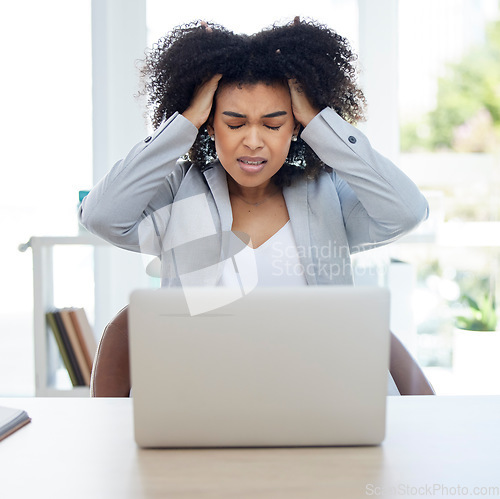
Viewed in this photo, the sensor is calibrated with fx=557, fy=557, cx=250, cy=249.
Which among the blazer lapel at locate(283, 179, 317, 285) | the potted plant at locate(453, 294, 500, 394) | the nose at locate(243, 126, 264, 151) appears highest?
the nose at locate(243, 126, 264, 151)

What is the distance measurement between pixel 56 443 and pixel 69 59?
2188mm

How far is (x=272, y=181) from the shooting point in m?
1.71

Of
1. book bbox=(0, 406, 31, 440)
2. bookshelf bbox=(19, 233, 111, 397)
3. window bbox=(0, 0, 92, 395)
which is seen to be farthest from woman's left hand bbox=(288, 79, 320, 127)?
window bbox=(0, 0, 92, 395)

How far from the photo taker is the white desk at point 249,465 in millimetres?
710

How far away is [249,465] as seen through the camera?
78 cm

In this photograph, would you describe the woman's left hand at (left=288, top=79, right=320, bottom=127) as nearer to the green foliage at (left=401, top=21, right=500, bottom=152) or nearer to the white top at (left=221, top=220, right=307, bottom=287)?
the white top at (left=221, top=220, right=307, bottom=287)

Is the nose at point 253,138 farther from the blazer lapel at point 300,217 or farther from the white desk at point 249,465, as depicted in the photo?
the white desk at point 249,465

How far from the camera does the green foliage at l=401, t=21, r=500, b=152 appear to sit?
3.98 meters

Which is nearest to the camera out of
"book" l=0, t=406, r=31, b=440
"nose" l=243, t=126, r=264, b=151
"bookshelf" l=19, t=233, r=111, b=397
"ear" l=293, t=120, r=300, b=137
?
"book" l=0, t=406, r=31, b=440

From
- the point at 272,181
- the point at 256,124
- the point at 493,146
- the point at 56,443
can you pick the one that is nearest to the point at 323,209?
the point at 272,181

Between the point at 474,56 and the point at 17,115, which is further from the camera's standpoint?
the point at 474,56

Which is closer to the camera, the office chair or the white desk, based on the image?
the white desk

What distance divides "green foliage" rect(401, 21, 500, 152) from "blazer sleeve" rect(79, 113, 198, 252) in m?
2.94

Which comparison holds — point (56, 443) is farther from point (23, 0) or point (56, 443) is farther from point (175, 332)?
point (23, 0)
